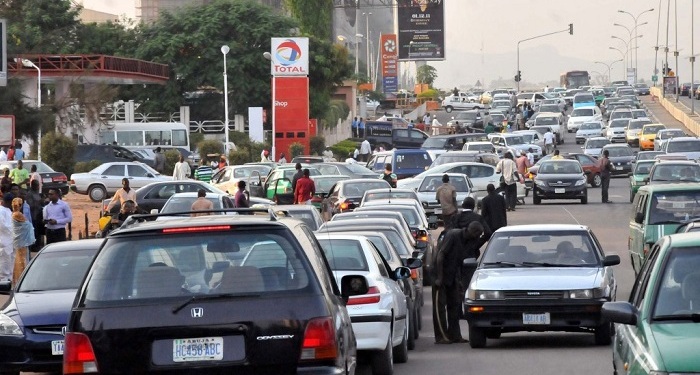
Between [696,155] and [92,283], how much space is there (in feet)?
145

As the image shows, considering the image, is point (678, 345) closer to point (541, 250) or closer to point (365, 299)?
point (365, 299)

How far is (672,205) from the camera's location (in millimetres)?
21750

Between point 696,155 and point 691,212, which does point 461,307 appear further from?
point 696,155

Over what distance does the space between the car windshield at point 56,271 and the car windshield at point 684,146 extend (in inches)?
1500

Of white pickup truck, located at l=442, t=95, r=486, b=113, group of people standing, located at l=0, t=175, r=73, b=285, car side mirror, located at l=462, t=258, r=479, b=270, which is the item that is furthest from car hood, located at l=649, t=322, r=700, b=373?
white pickup truck, located at l=442, t=95, r=486, b=113

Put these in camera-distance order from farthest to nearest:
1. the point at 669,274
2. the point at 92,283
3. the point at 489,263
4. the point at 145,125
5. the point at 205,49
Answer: the point at 205,49, the point at 145,125, the point at 489,263, the point at 669,274, the point at 92,283

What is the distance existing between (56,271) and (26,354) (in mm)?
2156

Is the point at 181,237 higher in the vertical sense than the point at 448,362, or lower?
higher

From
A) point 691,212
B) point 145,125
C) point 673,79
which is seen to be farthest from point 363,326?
point 673,79

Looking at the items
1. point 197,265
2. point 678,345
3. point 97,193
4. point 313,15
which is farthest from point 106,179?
point 313,15

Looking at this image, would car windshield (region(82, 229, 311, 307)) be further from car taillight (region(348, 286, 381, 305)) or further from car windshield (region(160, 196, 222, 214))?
car windshield (region(160, 196, 222, 214))

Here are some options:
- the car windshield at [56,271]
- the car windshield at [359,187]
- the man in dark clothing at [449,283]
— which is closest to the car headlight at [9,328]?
the car windshield at [56,271]

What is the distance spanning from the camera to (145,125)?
6975cm

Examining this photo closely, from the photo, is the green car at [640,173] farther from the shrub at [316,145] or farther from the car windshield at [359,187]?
the shrub at [316,145]
